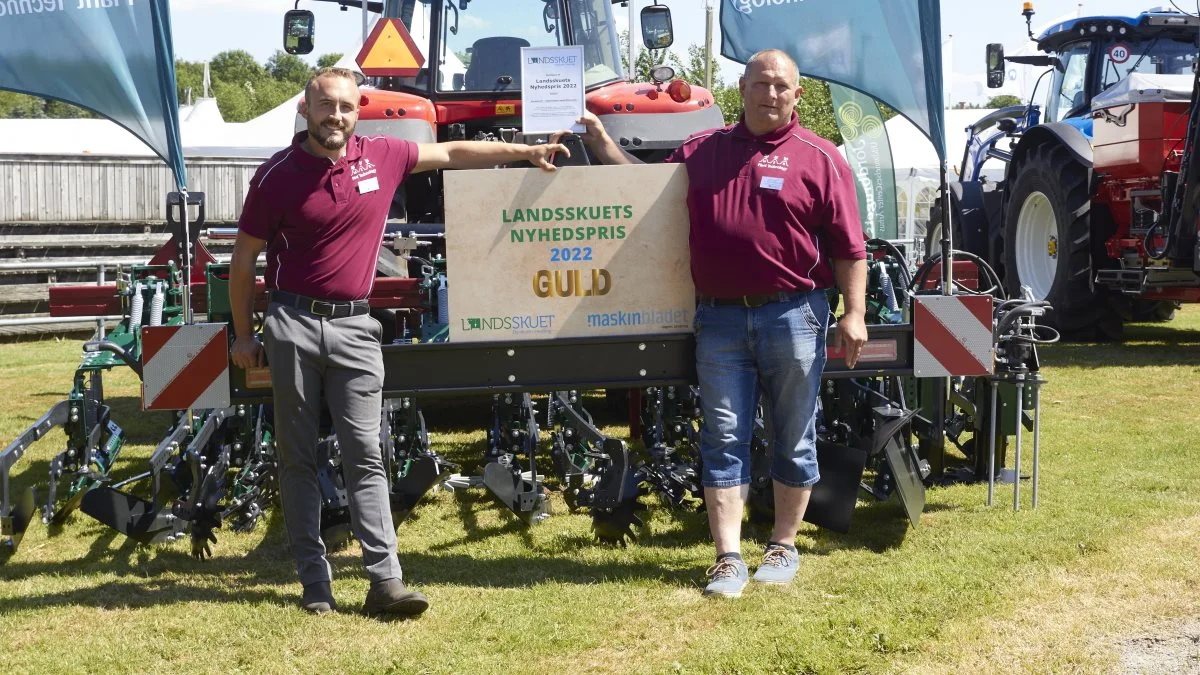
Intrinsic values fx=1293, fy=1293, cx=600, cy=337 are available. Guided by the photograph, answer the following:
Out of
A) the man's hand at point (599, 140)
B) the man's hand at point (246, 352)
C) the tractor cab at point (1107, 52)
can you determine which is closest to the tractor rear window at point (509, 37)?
the man's hand at point (599, 140)

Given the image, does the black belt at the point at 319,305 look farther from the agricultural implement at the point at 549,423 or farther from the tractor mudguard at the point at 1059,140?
the tractor mudguard at the point at 1059,140

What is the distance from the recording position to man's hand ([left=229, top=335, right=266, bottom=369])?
13.2ft

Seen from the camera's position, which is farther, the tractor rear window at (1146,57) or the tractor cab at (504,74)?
the tractor rear window at (1146,57)

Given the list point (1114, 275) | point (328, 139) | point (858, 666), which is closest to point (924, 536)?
point (858, 666)

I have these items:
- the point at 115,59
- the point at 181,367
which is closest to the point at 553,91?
the point at 181,367

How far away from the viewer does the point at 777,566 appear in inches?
161

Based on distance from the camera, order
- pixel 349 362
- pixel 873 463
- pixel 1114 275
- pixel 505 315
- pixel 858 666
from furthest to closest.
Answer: pixel 1114 275 → pixel 873 463 → pixel 505 315 → pixel 349 362 → pixel 858 666

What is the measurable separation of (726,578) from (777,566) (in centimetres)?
20

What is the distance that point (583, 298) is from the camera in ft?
13.9

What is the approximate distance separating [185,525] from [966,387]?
3123 millimetres

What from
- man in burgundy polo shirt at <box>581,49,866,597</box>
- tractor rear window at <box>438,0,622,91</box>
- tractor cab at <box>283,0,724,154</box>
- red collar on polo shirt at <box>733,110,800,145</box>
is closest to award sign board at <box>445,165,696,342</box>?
man in burgundy polo shirt at <box>581,49,866,597</box>

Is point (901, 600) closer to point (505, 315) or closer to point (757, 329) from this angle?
point (757, 329)

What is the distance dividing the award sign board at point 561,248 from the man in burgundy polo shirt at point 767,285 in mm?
139

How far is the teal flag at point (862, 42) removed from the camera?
493 centimetres
